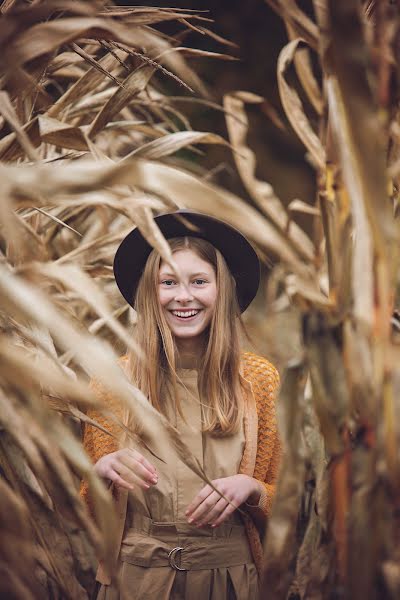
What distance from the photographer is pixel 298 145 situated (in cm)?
339

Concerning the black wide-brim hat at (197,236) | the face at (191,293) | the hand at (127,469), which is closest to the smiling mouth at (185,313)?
the face at (191,293)

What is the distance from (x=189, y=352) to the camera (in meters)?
1.28

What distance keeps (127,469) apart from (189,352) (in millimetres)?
325

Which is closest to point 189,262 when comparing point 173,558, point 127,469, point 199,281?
point 199,281

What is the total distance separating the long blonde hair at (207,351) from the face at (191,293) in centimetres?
2

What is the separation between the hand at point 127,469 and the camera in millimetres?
968

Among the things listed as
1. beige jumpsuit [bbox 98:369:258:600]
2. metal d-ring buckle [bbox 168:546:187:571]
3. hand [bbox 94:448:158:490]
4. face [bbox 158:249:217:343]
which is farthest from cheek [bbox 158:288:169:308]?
metal d-ring buckle [bbox 168:546:187:571]

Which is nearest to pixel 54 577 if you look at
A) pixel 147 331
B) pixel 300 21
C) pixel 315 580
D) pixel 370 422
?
pixel 315 580

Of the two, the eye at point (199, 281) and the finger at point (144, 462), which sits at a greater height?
the eye at point (199, 281)

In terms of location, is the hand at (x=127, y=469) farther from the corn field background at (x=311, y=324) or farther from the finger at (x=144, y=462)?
the corn field background at (x=311, y=324)

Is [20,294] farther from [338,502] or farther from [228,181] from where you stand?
[228,181]

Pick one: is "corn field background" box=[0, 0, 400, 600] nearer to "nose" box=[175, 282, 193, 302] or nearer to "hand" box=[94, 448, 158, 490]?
"hand" box=[94, 448, 158, 490]

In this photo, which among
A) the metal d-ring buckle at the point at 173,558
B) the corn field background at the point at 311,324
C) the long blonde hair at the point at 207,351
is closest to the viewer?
the corn field background at the point at 311,324

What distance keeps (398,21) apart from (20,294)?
429 mm
